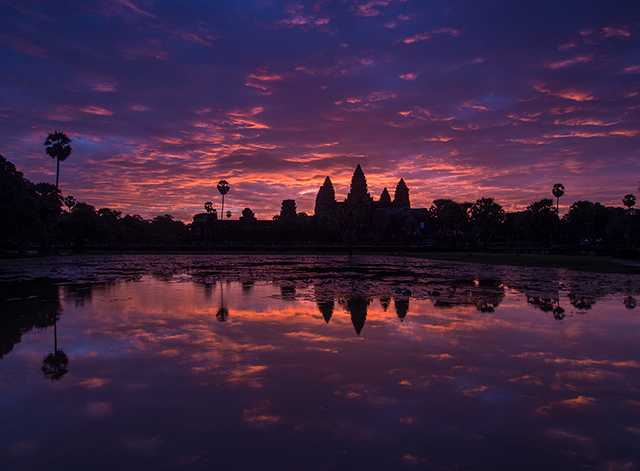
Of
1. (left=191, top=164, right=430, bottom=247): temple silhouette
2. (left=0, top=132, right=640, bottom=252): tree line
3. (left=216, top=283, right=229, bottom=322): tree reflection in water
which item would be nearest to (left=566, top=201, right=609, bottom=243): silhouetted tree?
(left=0, top=132, right=640, bottom=252): tree line

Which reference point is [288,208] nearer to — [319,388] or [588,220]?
[588,220]

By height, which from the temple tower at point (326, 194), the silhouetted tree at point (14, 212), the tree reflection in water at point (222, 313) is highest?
the temple tower at point (326, 194)

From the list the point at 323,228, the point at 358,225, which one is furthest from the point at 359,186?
the point at 323,228

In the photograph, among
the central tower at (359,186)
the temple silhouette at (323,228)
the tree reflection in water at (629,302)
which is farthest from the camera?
Result: the central tower at (359,186)

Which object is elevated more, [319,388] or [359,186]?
[359,186]

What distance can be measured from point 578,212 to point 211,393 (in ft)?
301

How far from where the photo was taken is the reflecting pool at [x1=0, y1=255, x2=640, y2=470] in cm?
358

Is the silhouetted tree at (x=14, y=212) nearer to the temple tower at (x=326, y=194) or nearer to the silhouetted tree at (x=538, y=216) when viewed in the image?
the silhouetted tree at (x=538, y=216)

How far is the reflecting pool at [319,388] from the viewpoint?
3.58 meters

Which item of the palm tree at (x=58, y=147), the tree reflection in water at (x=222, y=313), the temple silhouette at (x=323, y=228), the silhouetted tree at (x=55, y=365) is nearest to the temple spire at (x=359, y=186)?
the temple silhouette at (x=323, y=228)

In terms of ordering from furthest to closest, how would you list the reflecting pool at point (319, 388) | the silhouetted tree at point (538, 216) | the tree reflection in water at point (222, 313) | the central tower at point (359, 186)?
the central tower at point (359, 186)
the silhouetted tree at point (538, 216)
the tree reflection in water at point (222, 313)
the reflecting pool at point (319, 388)

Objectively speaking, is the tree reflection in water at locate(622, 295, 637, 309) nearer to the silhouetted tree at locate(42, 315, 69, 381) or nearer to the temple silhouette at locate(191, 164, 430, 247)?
the silhouetted tree at locate(42, 315, 69, 381)

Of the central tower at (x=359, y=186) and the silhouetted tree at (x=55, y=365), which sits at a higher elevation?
the central tower at (x=359, y=186)

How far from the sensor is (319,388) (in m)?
5.01
